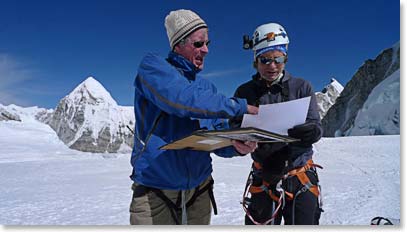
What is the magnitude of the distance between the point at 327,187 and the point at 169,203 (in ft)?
13.0

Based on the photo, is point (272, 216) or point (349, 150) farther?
point (349, 150)

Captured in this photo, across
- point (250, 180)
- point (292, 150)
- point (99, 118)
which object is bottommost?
point (250, 180)

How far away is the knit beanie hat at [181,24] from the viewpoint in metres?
1.56

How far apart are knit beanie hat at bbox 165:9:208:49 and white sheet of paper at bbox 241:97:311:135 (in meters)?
0.47

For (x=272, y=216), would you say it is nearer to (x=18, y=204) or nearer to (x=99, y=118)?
(x=18, y=204)

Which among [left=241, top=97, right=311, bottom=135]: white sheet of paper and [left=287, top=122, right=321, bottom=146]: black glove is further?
[left=287, top=122, right=321, bottom=146]: black glove

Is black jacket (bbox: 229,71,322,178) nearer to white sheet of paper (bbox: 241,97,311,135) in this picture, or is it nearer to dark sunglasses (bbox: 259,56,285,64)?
dark sunglasses (bbox: 259,56,285,64)

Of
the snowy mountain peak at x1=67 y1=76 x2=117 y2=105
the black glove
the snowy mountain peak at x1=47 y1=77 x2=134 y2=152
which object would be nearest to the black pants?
the black glove

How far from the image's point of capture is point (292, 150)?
72.8 inches

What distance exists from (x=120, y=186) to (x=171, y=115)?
163 inches

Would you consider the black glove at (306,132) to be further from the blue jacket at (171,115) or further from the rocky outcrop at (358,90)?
the rocky outcrop at (358,90)

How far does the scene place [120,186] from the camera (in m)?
5.30

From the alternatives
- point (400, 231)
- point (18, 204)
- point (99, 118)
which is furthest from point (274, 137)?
point (99, 118)

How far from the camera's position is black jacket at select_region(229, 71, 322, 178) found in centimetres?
185
